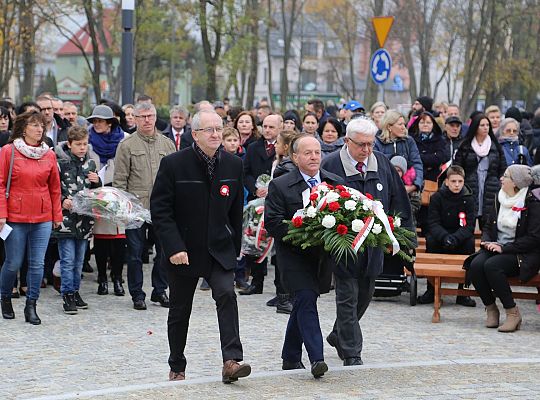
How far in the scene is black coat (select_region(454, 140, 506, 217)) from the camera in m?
15.0

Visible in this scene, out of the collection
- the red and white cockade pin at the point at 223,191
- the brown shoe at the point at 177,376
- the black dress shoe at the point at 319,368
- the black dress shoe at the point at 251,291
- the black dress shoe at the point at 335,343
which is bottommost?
the black dress shoe at the point at 251,291

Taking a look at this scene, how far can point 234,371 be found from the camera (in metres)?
8.36

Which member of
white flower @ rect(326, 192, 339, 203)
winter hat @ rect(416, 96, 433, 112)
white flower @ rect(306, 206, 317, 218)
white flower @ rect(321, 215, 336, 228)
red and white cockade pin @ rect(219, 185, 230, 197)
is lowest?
white flower @ rect(321, 215, 336, 228)

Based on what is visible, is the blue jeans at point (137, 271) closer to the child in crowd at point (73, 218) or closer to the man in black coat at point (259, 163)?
the child in crowd at point (73, 218)

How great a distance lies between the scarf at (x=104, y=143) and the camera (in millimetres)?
14031

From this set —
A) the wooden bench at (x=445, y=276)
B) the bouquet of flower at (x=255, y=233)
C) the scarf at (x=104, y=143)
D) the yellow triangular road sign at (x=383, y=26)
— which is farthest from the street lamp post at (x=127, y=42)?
the wooden bench at (x=445, y=276)

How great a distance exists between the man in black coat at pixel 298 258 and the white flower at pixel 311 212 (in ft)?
0.82

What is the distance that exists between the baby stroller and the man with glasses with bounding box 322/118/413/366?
3.63 metres

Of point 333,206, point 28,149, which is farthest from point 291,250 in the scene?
point 28,149

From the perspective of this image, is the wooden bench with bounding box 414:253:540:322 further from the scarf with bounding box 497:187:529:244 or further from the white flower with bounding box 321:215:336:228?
the white flower with bounding box 321:215:336:228

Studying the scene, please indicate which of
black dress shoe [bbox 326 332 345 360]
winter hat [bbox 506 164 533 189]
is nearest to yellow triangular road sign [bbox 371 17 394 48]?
winter hat [bbox 506 164 533 189]

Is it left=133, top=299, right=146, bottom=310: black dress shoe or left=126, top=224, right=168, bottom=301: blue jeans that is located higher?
left=126, top=224, right=168, bottom=301: blue jeans

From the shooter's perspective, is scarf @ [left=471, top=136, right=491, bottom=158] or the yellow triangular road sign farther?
the yellow triangular road sign

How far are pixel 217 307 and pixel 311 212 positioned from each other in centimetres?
105
